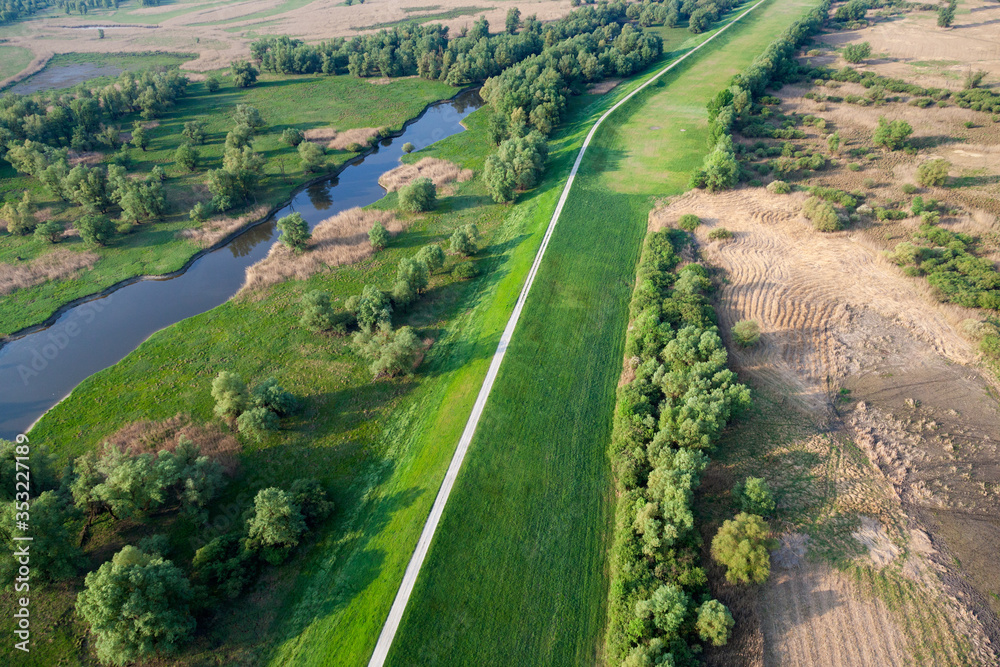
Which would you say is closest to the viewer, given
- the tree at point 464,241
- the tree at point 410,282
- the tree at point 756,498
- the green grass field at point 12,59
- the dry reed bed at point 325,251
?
the tree at point 756,498

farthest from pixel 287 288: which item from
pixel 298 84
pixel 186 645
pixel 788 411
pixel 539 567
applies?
pixel 298 84

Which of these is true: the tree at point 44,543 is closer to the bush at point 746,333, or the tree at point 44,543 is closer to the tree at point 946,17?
the bush at point 746,333

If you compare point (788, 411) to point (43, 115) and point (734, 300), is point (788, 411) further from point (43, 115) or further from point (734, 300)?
point (43, 115)

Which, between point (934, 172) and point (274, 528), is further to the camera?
point (934, 172)

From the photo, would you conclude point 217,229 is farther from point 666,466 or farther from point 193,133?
point 666,466

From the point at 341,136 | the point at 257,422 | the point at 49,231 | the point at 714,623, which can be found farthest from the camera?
the point at 341,136

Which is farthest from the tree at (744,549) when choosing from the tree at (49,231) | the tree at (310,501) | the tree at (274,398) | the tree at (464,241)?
the tree at (49,231)

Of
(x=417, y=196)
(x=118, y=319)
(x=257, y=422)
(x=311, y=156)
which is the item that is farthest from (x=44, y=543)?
(x=311, y=156)
